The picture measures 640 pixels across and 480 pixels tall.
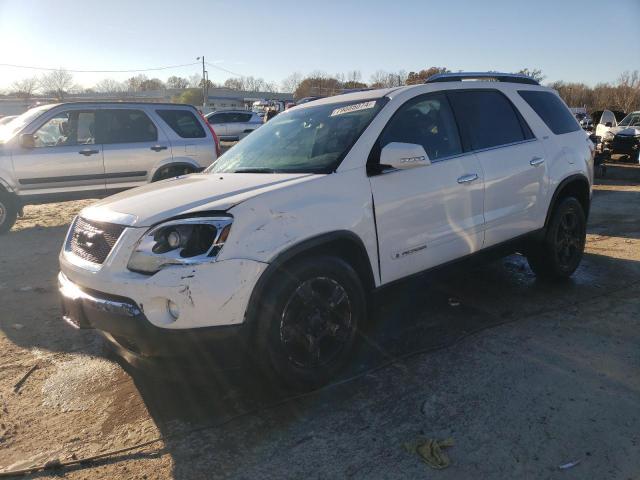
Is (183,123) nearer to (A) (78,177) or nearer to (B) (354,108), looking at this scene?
(A) (78,177)

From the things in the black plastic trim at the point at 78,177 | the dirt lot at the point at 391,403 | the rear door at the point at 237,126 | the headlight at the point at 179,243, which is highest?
the rear door at the point at 237,126

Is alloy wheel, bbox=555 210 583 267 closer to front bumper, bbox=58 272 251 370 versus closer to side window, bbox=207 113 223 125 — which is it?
front bumper, bbox=58 272 251 370

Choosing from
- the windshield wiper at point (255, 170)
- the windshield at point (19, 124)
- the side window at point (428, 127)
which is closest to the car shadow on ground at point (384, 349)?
the side window at point (428, 127)

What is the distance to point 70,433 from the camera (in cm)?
285

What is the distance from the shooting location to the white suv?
262 cm

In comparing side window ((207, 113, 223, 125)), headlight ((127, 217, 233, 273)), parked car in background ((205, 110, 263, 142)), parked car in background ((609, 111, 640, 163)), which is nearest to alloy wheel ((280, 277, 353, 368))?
headlight ((127, 217, 233, 273))

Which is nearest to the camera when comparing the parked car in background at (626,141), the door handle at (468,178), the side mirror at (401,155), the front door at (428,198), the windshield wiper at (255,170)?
the side mirror at (401,155)

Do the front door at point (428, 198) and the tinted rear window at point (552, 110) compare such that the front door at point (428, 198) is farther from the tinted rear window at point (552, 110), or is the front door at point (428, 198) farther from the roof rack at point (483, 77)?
the tinted rear window at point (552, 110)

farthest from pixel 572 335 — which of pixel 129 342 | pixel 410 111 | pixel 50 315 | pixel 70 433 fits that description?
pixel 50 315

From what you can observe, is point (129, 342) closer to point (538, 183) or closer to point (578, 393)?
point (578, 393)

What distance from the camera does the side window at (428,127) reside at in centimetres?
359

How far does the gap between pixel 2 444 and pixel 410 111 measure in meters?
3.31

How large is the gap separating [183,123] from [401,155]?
626 cm

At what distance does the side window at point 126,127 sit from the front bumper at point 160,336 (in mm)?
6036
